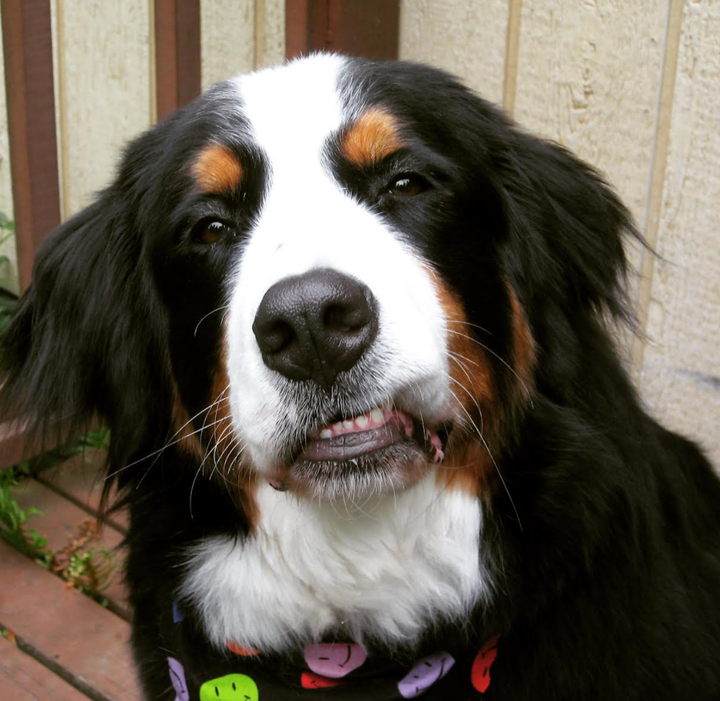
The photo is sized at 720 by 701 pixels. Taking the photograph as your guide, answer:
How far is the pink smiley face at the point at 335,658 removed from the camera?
174 centimetres

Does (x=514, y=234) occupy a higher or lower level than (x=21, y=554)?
higher

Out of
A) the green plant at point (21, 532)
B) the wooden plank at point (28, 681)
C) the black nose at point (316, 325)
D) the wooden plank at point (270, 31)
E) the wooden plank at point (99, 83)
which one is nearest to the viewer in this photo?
the black nose at point (316, 325)

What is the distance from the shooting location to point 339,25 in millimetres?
2742

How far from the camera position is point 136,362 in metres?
1.82

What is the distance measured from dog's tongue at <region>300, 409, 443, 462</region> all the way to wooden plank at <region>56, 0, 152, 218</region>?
6.85 ft

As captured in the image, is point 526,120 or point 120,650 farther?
point 526,120

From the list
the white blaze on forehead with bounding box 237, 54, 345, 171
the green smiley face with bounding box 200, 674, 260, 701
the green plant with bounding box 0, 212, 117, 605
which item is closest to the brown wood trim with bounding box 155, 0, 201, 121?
the green plant with bounding box 0, 212, 117, 605

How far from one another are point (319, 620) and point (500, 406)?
477mm

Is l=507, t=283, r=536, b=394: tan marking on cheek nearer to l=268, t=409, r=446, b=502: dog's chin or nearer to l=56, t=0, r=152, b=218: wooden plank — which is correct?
l=268, t=409, r=446, b=502: dog's chin

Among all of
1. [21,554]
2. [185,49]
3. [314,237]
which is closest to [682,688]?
[314,237]

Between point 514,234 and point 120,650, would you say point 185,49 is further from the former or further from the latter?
point 120,650

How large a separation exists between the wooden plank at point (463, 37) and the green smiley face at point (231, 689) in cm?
163

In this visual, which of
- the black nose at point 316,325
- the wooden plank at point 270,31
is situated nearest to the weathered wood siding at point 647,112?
the wooden plank at point 270,31

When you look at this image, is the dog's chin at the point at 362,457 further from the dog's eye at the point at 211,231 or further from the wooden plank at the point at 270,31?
the wooden plank at the point at 270,31
